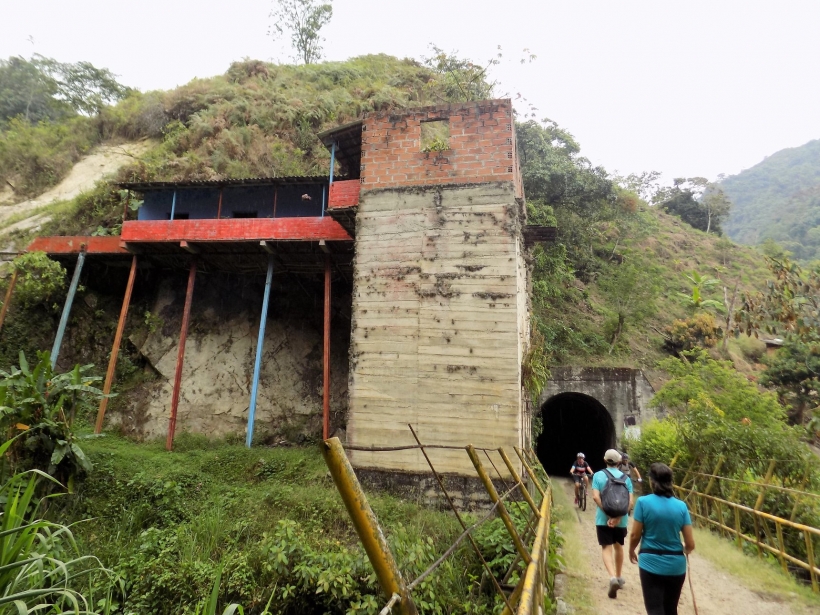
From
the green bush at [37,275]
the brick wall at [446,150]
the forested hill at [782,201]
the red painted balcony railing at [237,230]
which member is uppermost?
the forested hill at [782,201]

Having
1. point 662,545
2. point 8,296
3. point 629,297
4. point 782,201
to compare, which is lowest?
point 662,545

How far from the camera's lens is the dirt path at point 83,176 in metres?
19.7

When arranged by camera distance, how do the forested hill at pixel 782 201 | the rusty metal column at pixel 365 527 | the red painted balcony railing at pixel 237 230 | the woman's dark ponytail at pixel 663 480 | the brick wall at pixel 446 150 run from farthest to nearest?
the forested hill at pixel 782 201 → the red painted balcony railing at pixel 237 230 → the brick wall at pixel 446 150 → the woman's dark ponytail at pixel 663 480 → the rusty metal column at pixel 365 527

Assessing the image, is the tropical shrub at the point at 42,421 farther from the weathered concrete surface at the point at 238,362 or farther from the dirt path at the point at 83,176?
the dirt path at the point at 83,176

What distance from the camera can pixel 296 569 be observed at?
5137mm

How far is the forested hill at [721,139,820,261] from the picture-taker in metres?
46.0

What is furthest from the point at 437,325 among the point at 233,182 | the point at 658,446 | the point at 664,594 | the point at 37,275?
the point at 37,275

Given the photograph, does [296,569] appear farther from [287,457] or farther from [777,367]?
[777,367]

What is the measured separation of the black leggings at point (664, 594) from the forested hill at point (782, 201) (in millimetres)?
50514

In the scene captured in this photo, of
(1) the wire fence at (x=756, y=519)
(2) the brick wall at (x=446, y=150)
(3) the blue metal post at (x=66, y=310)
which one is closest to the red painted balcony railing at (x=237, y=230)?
(3) the blue metal post at (x=66, y=310)

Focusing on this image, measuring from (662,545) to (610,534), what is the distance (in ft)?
4.84

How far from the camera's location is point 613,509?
4676 mm

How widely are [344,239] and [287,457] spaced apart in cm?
552

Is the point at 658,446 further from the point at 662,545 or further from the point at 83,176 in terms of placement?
the point at 83,176
